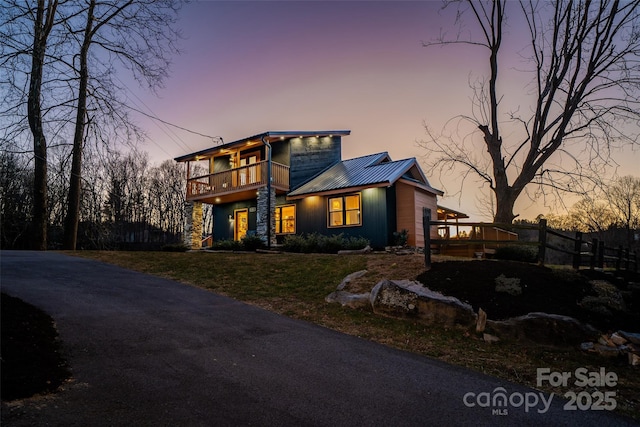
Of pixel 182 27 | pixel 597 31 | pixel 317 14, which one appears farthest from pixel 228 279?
pixel 597 31

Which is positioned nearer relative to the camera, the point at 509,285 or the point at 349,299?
the point at 509,285

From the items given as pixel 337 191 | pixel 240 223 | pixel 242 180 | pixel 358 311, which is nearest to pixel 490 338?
pixel 358 311

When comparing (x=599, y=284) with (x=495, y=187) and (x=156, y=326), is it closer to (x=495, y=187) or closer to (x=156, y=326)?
(x=495, y=187)

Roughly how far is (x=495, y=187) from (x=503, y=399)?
11440 millimetres

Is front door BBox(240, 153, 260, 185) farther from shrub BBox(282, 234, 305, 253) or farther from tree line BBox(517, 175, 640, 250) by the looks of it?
tree line BBox(517, 175, 640, 250)

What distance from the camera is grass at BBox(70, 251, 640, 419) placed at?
4.69m

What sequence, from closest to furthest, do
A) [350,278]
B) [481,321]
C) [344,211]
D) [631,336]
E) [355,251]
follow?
[631,336] < [481,321] < [350,278] < [355,251] < [344,211]

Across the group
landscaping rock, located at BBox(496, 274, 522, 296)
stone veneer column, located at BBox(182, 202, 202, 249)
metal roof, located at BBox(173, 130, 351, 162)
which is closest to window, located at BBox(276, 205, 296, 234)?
metal roof, located at BBox(173, 130, 351, 162)

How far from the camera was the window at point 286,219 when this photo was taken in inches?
770

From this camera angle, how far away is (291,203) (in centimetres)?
1967

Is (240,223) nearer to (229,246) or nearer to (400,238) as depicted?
(229,246)

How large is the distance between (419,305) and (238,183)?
51.4 ft

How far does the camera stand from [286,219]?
1991 cm

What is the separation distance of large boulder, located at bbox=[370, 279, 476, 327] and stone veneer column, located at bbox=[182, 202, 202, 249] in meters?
17.4
